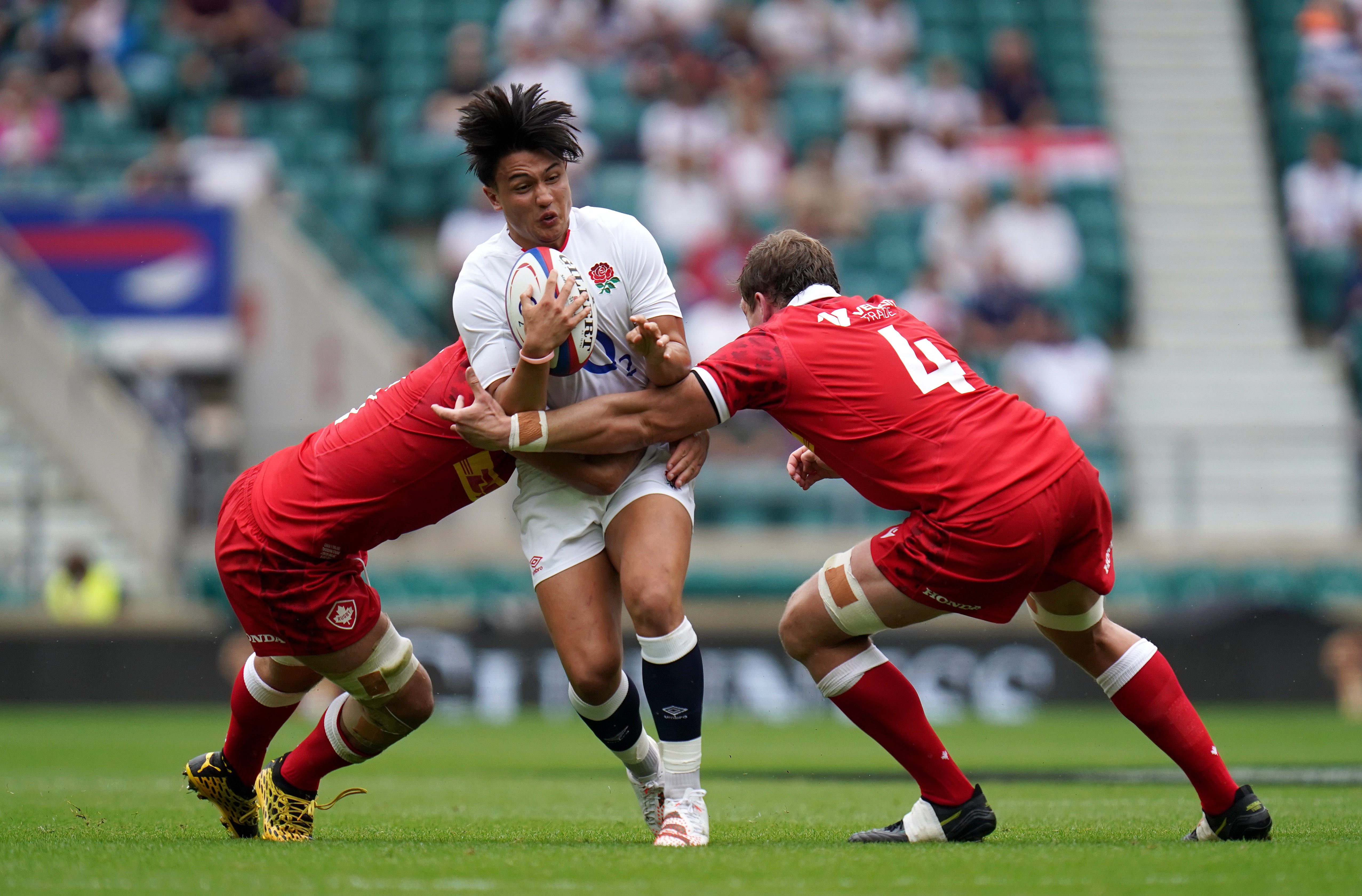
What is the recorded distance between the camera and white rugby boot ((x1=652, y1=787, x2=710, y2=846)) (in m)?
5.22

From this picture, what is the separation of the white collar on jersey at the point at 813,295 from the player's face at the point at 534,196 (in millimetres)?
840

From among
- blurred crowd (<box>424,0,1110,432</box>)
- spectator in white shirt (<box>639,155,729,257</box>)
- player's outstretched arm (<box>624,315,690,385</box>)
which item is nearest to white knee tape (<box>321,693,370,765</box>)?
player's outstretched arm (<box>624,315,690,385</box>)

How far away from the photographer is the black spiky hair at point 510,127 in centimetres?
546

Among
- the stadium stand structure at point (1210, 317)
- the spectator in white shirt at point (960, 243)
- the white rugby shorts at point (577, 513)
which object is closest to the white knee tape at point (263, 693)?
the white rugby shorts at point (577, 513)

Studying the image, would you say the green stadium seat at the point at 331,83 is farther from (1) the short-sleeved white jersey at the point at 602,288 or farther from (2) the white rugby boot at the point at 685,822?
(2) the white rugby boot at the point at 685,822

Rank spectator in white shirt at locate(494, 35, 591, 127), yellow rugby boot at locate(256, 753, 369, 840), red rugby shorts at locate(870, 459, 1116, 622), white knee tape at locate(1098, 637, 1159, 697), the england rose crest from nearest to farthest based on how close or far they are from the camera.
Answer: red rugby shorts at locate(870, 459, 1116, 622) → white knee tape at locate(1098, 637, 1159, 697) → the england rose crest → yellow rugby boot at locate(256, 753, 369, 840) → spectator in white shirt at locate(494, 35, 591, 127)

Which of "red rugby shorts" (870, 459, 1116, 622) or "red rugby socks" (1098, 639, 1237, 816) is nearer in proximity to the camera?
"red rugby shorts" (870, 459, 1116, 622)

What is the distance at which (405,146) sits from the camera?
56.5 ft

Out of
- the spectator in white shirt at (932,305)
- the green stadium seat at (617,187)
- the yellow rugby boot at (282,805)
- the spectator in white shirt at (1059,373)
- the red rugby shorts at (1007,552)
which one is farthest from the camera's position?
the green stadium seat at (617,187)

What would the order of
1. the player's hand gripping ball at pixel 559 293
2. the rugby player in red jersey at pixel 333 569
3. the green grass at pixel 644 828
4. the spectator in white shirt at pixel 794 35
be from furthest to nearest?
the spectator in white shirt at pixel 794 35
the rugby player in red jersey at pixel 333 569
the player's hand gripping ball at pixel 559 293
the green grass at pixel 644 828

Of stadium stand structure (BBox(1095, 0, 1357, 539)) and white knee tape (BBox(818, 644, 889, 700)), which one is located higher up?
white knee tape (BBox(818, 644, 889, 700))

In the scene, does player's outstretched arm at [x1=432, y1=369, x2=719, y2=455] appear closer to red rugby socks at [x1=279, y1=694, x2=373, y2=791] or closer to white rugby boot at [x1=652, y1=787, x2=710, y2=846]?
white rugby boot at [x1=652, y1=787, x2=710, y2=846]

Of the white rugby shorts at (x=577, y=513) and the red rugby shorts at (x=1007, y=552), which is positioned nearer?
the red rugby shorts at (x=1007, y=552)

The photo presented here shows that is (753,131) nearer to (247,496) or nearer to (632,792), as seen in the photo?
(632,792)
